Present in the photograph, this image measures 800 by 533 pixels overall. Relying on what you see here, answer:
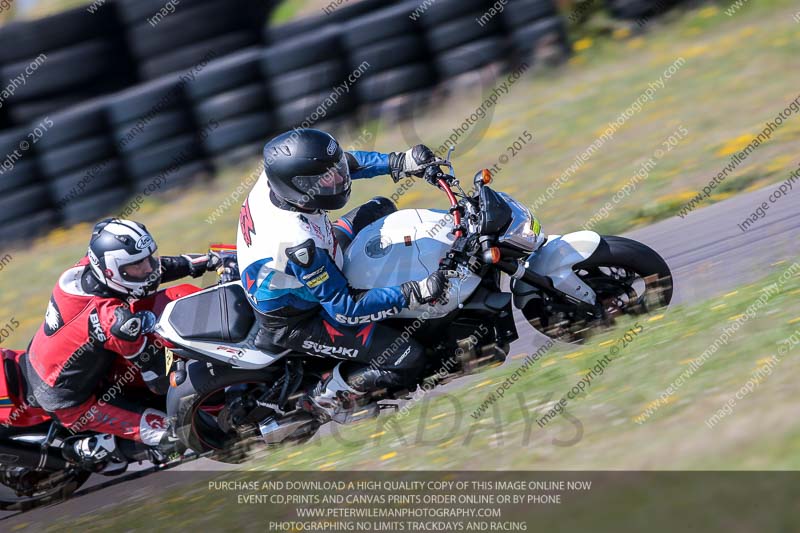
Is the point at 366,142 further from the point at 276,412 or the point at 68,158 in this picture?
the point at 276,412

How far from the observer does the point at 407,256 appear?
5586 mm

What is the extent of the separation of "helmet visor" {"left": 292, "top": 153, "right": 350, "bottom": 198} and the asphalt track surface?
171 cm

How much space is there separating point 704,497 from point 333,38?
9165 mm

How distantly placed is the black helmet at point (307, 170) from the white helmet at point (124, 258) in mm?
1222

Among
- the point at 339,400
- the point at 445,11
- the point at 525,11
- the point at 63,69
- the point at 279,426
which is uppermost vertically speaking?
the point at 63,69

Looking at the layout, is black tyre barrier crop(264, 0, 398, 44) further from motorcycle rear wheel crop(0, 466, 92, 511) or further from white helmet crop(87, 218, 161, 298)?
motorcycle rear wheel crop(0, 466, 92, 511)

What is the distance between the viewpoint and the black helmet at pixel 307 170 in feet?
16.9

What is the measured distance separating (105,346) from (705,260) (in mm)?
4320

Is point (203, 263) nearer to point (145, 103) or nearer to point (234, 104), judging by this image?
point (234, 104)

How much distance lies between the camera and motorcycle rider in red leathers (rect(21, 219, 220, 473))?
19.5 ft

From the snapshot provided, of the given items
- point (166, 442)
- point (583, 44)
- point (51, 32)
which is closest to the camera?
point (166, 442)

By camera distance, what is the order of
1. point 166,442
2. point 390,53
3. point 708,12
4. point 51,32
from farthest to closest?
point 708,12 → point 51,32 → point 390,53 → point 166,442

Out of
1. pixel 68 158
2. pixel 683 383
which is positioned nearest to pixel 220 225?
pixel 68 158

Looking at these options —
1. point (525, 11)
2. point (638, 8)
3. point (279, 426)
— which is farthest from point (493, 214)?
point (638, 8)
